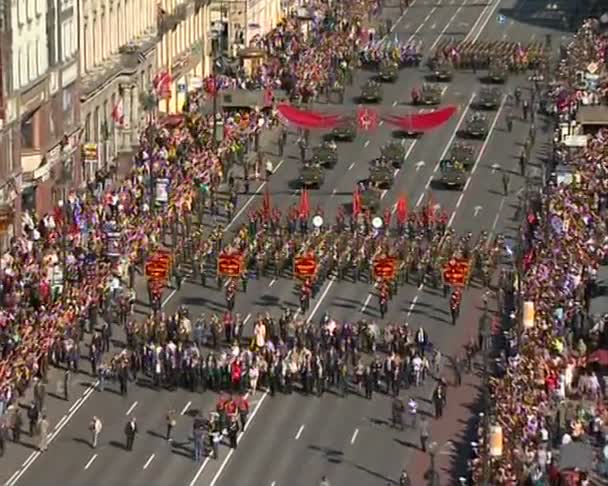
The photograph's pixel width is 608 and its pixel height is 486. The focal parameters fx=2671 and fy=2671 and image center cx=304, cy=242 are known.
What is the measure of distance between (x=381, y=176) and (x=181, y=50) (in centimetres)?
2861

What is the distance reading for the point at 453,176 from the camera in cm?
14088

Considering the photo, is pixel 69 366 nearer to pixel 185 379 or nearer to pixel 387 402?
pixel 185 379

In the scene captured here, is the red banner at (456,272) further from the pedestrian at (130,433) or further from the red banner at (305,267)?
the pedestrian at (130,433)

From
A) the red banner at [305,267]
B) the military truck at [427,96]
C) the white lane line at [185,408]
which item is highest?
the red banner at [305,267]

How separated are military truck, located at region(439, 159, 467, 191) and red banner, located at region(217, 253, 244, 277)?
93.4 ft

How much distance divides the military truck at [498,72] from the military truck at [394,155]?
2562 cm

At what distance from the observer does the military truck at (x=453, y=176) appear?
462 feet

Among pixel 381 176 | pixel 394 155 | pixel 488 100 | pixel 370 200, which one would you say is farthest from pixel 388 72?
pixel 370 200

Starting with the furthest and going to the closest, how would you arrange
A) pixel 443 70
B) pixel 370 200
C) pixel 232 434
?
pixel 443 70 → pixel 370 200 → pixel 232 434

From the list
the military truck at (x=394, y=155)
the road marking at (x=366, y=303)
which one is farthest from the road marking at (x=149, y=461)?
the military truck at (x=394, y=155)

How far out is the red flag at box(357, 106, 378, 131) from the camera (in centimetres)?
14300

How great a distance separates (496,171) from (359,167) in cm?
745

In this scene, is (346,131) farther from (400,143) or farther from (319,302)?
(319,302)

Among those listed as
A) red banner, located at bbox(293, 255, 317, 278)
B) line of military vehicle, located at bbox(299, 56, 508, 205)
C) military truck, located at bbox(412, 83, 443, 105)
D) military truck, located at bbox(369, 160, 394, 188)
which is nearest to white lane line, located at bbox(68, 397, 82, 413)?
red banner, located at bbox(293, 255, 317, 278)
